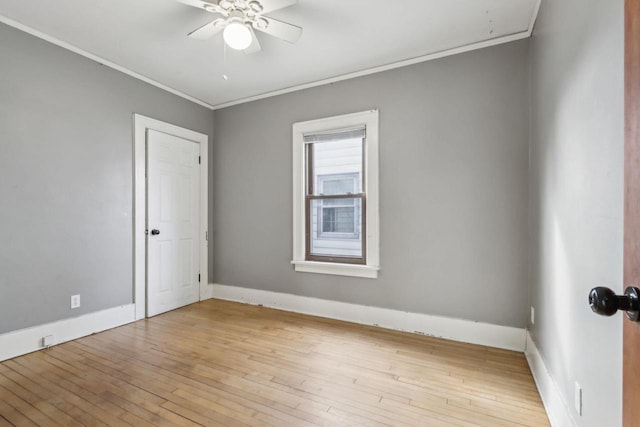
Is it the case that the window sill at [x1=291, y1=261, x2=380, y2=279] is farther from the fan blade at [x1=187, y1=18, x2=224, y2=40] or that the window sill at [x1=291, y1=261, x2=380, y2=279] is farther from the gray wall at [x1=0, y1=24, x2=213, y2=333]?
the fan blade at [x1=187, y1=18, x2=224, y2=40]

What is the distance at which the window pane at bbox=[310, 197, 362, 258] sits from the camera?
346cm

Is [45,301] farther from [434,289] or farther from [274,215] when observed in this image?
[434,289]

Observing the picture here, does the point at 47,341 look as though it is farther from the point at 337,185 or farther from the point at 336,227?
the point at 337,185

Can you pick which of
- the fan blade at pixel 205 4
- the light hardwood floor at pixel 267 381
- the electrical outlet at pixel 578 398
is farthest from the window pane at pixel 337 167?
the electrical outlet at pixel 578 398

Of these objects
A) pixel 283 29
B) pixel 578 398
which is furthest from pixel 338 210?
pixel 578 398

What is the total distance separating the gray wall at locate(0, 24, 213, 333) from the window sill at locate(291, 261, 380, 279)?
1.94 metres

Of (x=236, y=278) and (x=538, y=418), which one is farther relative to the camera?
(x=236, y=278)

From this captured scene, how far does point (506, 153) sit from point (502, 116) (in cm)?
33

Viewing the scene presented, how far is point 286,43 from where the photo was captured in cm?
282

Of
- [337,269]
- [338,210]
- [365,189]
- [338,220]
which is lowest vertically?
[337,269]

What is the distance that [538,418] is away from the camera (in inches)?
69.2

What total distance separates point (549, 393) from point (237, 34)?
3.03 metres

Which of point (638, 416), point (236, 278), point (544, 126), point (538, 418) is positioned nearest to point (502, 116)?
point (544, 126)

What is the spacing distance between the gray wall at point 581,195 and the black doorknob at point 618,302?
1.52 ft
